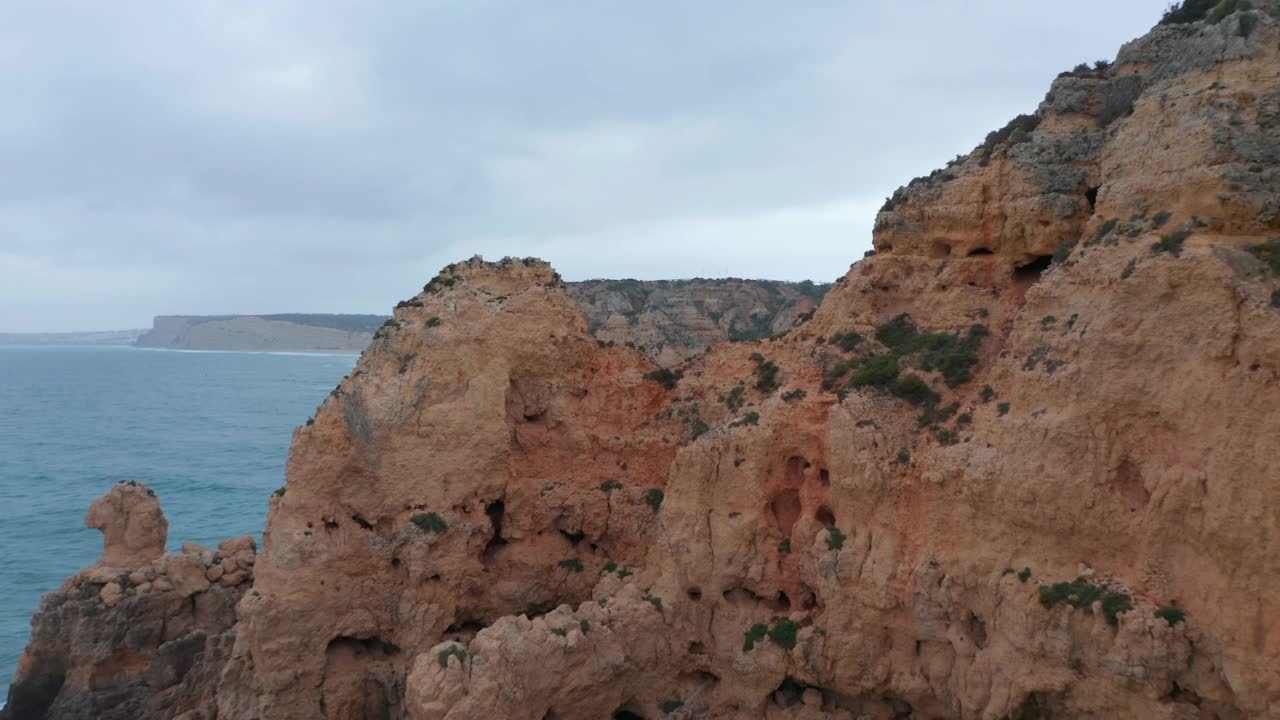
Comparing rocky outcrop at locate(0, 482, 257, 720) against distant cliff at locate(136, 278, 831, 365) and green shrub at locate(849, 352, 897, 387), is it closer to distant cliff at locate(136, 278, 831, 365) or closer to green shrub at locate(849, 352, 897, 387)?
green shrub at locate(849, 352, 897, 387)

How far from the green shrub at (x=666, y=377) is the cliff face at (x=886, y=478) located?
9 centimetres

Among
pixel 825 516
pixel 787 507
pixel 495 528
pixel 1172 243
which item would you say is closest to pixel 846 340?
pixel 787 507

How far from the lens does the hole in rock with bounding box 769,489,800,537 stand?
18984 millimetres

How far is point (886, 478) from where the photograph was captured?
16328 mm

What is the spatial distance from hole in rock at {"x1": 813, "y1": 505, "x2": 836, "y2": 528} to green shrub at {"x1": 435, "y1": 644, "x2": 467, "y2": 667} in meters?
8.00

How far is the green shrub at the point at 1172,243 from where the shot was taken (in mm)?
13398

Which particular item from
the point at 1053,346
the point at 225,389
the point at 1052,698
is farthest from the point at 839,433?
the point at 225,389

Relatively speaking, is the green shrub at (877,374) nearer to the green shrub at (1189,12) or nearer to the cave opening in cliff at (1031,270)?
the cave opening in cliff at (1031,270)

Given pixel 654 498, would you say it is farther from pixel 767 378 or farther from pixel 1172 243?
pixel 1172 243

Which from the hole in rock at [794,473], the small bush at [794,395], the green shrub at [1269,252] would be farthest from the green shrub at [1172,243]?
the hole in rock at [794,473]

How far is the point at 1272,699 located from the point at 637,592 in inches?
466

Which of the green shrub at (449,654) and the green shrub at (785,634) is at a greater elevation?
the green shrub at (785,634)

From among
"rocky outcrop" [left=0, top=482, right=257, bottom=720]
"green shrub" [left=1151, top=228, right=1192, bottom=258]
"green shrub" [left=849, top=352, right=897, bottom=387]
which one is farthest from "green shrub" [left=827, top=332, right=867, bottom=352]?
"rocky outcrop" [left=0, top=482, right=257, bottom=720]

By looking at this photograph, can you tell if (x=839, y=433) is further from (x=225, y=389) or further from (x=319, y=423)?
(x=225, y=389)
